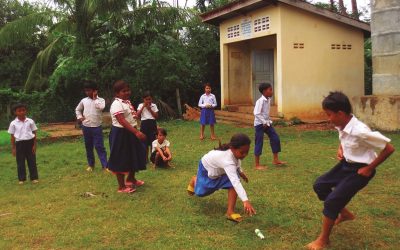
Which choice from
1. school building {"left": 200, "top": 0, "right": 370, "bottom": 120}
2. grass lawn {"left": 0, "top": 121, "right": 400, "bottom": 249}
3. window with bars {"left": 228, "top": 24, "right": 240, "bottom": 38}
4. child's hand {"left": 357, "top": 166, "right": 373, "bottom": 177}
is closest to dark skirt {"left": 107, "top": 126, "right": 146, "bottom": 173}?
grass lawn {"left": 0, "top": 121, "right": 400, "bottom": 249}

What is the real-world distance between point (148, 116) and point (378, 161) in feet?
17.3

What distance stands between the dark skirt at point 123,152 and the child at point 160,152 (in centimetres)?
153

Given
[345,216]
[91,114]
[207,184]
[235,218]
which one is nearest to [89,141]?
[91,114]

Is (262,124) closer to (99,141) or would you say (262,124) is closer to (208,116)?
(99,141)

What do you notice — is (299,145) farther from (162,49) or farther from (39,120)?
(39,120)

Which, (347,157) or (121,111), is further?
(121,111)

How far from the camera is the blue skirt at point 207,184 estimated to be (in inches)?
195

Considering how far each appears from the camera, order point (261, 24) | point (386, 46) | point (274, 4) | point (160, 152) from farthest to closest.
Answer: point (261, 24) → point (274, 4) → point (386, 46) → point (160, 152)

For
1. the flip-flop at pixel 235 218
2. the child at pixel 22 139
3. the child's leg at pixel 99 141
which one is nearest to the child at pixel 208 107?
the child's leg at pixel 99 141

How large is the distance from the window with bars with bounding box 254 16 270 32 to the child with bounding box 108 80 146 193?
360 inches

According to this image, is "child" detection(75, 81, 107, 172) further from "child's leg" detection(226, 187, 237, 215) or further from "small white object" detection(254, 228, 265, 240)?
"small white object" detection(254, 228, 265, 240)

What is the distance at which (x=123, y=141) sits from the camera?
19.8 ft

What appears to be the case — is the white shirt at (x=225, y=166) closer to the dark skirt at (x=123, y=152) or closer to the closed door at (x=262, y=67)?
the dark skirt at (x=123, y=152)

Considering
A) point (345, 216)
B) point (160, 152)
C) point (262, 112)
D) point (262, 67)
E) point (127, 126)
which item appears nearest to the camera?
point (345, 216)
